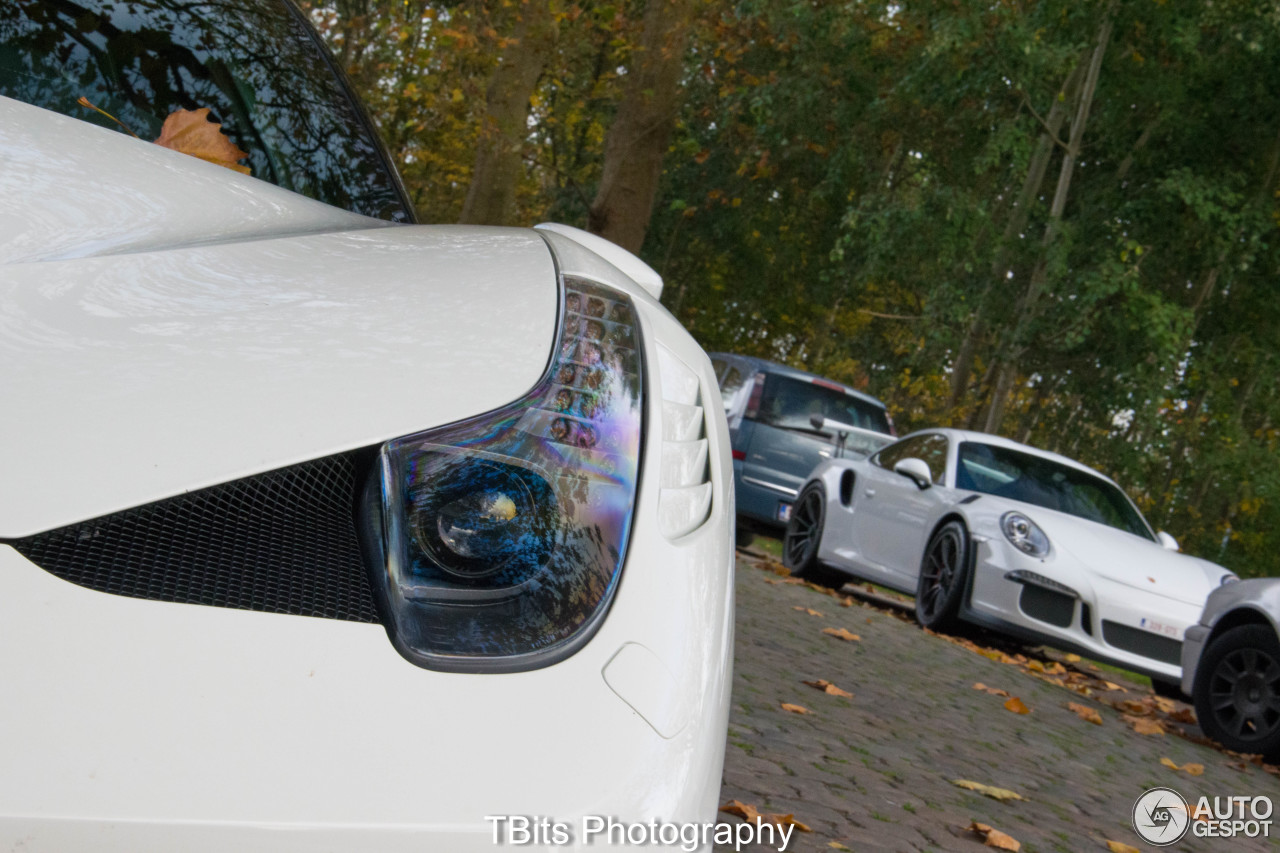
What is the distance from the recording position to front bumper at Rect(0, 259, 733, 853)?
105cm

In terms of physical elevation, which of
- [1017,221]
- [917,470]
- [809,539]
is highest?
[1017,221]

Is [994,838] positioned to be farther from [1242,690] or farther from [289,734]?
[1242,690]

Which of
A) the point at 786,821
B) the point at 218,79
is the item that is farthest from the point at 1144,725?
the point at 218,79

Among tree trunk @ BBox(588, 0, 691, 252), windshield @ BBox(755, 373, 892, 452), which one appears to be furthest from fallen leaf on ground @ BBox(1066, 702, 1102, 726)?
tree trunk @ BBox(588, 0, 691, 252)

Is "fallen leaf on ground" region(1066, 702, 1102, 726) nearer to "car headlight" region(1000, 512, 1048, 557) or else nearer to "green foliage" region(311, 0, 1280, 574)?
"car headlight" region(1000, 512, 1048, 557)

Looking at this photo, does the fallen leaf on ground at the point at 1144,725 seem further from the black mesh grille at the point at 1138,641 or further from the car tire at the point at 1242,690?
the black mesh grille at the point at 1138,641

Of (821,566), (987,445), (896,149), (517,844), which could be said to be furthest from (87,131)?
(896,149)

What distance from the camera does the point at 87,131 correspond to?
177 cm

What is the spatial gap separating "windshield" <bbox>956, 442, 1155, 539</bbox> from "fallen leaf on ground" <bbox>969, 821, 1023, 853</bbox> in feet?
18.7

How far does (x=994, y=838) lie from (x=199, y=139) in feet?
8.81

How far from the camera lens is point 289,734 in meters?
1.11

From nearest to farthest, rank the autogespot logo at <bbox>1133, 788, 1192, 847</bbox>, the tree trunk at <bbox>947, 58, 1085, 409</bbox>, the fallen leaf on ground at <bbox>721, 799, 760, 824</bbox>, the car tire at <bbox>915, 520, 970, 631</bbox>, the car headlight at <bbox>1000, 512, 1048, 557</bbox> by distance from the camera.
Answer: the fallen leaf on ground at <bbox>721, 799, 760, 824</bbox>
the autogespot logo at <bbox>1133, 788, 1192, 847</bbox>
the car headlight at <bbox>1000, 512, 1048, 557</bbox>
the car tire at <bbox>915, 520, 970, 631</bbox>
the tree trunk at <bbox>947, 58, 1085, 409</bbox>

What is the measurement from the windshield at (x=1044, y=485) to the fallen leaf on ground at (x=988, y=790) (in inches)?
198

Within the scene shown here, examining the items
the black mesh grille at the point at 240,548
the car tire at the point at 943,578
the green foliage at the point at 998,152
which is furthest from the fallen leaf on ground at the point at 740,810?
the green foliage at the point at 998,152
